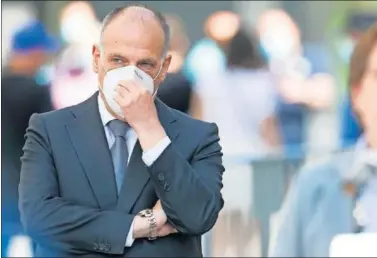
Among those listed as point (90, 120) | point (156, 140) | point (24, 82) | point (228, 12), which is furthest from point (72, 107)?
point (228, 12)

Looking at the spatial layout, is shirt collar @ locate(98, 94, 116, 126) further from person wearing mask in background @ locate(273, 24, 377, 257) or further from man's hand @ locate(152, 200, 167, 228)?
person wearing mask in background @ locate(273, 24, 377, 257)

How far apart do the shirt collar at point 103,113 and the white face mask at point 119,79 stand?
8 centimetres

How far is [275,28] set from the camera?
8.85m

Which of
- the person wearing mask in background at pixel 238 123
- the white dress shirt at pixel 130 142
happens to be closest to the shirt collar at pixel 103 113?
the white dress shirt at pixel 130 142

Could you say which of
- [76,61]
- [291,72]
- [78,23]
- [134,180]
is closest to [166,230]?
[134,180]

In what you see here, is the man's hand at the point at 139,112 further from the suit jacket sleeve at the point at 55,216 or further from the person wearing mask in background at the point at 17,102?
the person wearing mask in background at the point at 17,102

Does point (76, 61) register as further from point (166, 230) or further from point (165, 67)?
point (166, 230)

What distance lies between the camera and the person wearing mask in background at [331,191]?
4.23m

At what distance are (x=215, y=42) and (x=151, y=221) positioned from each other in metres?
→ 4.44

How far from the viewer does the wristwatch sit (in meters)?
3.09

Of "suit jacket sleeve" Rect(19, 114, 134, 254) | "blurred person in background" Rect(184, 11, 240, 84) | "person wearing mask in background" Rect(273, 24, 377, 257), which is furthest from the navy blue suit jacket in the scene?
"blurred person in background" Rect(184, 11, 240, 84)

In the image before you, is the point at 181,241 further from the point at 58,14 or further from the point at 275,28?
the point at 275,28

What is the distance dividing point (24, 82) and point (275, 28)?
4.94 metres

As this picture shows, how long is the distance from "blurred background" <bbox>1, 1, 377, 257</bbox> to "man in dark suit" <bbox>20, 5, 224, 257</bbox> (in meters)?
0.30
